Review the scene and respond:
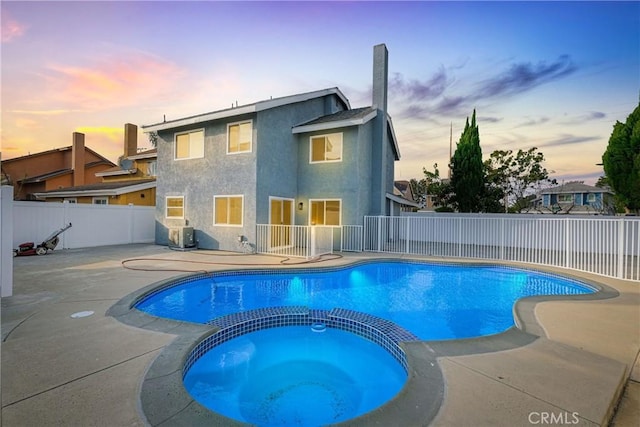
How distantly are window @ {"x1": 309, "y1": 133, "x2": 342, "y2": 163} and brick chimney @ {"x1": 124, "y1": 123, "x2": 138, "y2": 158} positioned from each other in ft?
60.9

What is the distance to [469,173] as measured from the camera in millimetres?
18188

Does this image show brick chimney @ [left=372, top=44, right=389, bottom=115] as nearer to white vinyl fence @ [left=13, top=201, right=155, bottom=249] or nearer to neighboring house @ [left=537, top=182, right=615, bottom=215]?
white vinyl fence @ [left=13, top=201, right=155, bottom=249]

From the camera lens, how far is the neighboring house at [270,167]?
1201 centimetres

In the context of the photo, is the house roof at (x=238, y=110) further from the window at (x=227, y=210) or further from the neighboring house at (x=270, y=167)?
the window at (x=227, y=210)

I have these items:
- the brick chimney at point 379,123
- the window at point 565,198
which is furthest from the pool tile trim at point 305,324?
the window at point 565,198

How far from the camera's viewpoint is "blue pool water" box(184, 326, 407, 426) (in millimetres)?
3121

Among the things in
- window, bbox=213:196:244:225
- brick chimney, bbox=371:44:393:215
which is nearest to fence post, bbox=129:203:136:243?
window, bbox=213:196:244:225

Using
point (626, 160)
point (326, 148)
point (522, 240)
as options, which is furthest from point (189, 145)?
point (626, 160)

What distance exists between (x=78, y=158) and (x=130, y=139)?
5.27m

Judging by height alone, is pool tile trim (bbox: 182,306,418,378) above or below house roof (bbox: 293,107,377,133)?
below

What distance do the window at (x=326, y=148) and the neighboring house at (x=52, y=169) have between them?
905 inches

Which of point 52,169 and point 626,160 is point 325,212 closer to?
point 626,160

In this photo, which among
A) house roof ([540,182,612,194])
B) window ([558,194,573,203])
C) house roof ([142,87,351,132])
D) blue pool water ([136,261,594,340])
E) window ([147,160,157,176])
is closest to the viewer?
blue pool water ([136,261,594,340])

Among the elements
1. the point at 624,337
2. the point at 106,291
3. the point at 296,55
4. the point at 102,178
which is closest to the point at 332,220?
the point at 296,55
